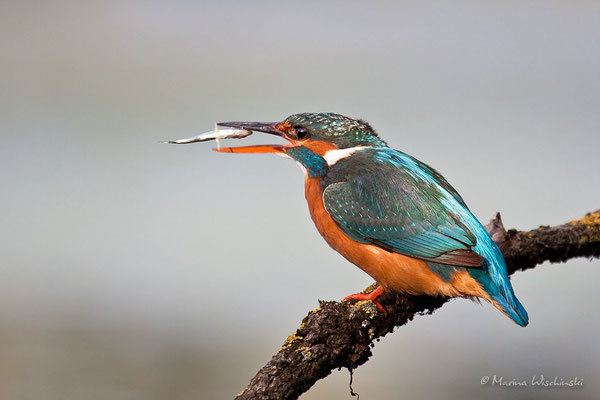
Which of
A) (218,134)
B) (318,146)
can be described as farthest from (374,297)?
(218,134)

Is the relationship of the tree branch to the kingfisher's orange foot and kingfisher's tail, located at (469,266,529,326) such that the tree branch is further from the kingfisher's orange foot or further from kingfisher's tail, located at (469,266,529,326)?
kingfisher's tail, located at (469,266,529,326)

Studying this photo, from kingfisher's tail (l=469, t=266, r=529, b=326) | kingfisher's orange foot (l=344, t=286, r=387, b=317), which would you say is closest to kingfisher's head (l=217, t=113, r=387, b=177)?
kingfisher's orange foot (l=344, t=286, r=387, b=317)

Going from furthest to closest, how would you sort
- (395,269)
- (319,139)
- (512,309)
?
(319,139)
(395,269)
(512,309)

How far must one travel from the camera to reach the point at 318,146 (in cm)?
226

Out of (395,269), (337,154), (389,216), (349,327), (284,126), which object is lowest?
(349,327)

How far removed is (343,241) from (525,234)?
779 mm

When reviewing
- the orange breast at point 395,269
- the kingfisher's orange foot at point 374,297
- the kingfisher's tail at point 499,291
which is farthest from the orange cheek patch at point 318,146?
the kingfisher's tail at point 499,291

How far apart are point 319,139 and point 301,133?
6 cm

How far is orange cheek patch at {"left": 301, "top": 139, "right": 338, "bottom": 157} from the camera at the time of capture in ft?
7.39

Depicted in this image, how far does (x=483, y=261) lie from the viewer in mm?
1993

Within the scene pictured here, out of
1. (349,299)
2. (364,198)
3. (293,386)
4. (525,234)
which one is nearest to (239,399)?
(293,386)

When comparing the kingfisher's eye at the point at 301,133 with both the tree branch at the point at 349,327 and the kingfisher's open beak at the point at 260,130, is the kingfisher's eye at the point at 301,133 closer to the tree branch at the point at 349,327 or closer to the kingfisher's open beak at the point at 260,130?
the kingfisher's open beak at the point at 260,130

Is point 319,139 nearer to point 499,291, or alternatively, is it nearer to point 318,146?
point 318,146

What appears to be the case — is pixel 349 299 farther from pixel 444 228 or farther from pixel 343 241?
pixel 444 228
